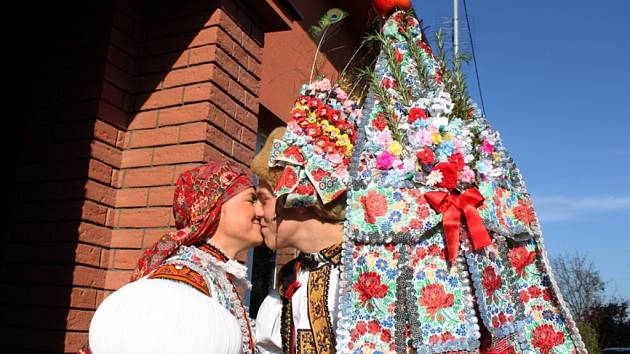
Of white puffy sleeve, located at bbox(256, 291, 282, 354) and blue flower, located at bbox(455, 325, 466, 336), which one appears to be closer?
blue flower, located at bbox(455, 325, 466, 336)

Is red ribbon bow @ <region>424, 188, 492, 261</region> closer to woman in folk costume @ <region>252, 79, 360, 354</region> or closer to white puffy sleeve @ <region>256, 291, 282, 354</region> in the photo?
woman in folk costume @ <region>252, 79, 360, 354</region>

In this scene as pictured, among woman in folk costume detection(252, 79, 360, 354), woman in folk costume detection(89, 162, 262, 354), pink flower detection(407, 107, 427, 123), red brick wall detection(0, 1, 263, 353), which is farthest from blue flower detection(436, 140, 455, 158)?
red brick wall detection(0, 1, 263, 353)

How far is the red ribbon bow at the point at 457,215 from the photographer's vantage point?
163 centimetres

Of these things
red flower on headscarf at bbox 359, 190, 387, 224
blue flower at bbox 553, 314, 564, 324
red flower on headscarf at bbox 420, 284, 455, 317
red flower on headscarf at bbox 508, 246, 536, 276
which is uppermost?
red flower on headscarf at bbox 359, 190, 387, 224

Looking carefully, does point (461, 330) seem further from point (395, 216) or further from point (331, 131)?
point (331, 131)

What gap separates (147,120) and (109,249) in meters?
0.70

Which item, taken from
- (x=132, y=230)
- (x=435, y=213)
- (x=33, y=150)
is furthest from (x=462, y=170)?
(x=33, y=150)

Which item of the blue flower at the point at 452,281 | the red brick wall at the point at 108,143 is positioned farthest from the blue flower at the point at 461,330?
the red brick wall at the point at 108,143

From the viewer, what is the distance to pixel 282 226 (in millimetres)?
2064

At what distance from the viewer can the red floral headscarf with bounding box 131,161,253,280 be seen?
2232mm

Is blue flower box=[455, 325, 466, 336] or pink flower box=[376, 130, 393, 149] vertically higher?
pink flower box=[376, 130, 393, 149]

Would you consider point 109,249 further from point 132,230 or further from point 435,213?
point 435,213

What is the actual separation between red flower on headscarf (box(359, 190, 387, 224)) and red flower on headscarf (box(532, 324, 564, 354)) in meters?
0.71

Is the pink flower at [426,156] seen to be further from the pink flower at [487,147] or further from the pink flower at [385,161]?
the pink flower at [487,147]
